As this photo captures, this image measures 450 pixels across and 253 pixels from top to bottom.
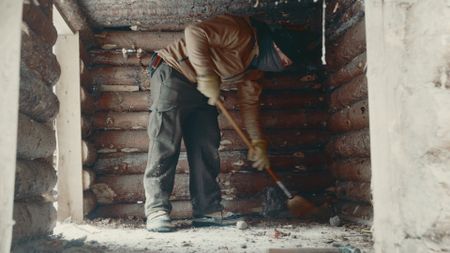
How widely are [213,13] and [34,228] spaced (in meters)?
3.21

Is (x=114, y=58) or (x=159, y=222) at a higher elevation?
(x=114, y=58)

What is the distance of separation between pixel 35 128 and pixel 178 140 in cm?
151

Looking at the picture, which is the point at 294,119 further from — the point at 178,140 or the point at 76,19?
the point at 76,19

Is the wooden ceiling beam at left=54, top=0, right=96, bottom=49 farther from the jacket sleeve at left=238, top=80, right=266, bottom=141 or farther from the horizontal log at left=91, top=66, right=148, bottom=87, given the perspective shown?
the jacket sleeve at left=238, top=80, right=266, bottom=141

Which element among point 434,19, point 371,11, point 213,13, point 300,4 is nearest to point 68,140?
point 213,13

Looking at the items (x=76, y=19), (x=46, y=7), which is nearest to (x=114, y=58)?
(x=76, y=19)

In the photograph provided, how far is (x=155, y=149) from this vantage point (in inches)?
161

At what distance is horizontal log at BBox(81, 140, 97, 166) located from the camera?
15.7ft

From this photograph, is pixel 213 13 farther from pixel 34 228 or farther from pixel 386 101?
pixel 386 101

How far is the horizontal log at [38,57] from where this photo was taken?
272 cm

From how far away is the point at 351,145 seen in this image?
15.0ft

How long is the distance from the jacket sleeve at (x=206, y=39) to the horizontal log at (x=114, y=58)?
5.27 feet

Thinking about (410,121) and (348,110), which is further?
(348,110)

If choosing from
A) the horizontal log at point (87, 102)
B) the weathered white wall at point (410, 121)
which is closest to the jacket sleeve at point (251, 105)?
the horizontal log at point (87, 102)
